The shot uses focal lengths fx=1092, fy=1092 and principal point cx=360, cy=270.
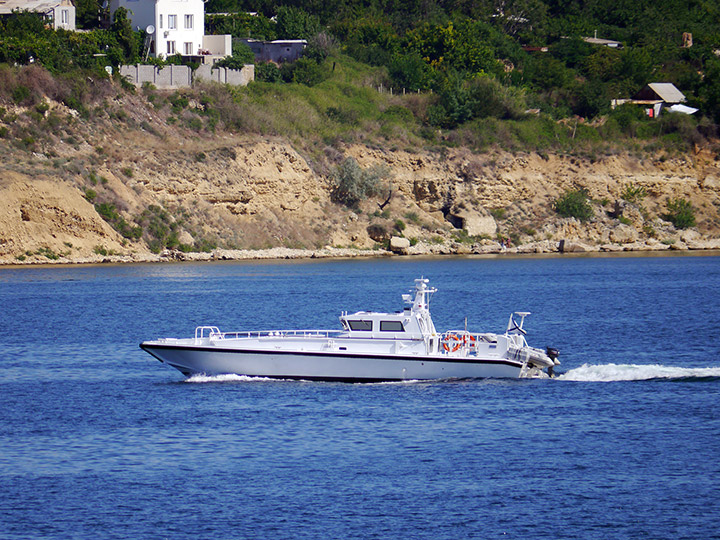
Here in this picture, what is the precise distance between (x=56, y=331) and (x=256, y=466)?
32.3 meters

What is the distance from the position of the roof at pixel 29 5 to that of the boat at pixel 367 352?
3415 inches

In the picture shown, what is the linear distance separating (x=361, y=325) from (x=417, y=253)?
243 feet

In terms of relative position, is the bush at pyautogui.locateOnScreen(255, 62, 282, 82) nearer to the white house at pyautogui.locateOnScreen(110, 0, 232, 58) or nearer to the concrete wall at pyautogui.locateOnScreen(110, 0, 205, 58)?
the white house at pyautogui.locateOnScreen(110, 0, 232, 58)

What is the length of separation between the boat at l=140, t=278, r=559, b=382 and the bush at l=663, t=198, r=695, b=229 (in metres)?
91.6

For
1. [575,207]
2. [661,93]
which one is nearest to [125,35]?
[575,207]

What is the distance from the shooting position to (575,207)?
12644cm

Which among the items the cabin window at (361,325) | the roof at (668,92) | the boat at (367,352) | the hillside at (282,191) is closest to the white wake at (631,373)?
the boat at (367,352)

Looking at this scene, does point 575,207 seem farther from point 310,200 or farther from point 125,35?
point 125,35

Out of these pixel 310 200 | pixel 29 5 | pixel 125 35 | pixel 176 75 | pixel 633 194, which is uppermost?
→ pixel 29 5

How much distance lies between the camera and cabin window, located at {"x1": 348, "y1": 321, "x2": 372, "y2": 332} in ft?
145

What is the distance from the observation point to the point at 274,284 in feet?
291

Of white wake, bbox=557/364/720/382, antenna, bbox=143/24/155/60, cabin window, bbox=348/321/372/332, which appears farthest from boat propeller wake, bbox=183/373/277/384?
antenna, bbox=143/24/155/60

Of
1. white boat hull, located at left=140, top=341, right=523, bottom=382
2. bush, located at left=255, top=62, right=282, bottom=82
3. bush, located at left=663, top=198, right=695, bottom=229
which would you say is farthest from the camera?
bush, located at left=663, top=198, right=695, bottom=229

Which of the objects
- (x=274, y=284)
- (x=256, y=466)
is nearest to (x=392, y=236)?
(x=274, y=284)
